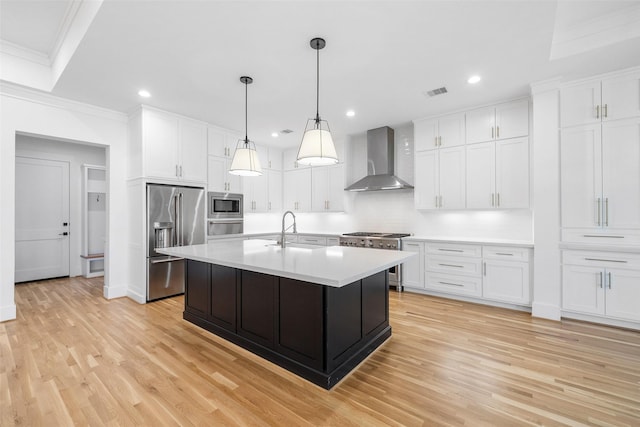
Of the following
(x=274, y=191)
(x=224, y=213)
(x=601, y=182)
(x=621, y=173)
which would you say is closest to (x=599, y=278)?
(x=601, y=182)

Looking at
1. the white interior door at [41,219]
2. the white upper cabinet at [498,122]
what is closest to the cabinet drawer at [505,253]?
the white upper cabinet at [498,122]

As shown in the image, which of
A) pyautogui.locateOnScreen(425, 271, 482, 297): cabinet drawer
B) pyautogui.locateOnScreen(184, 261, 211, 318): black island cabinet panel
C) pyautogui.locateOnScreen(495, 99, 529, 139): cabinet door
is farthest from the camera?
pyautogui.locateOnScreen(425, 271, 482, 297): cabinet drawer

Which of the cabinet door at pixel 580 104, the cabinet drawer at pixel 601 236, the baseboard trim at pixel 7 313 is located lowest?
the baseboard trim at pixel 7 313

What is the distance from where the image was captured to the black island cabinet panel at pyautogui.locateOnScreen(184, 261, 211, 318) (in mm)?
3166

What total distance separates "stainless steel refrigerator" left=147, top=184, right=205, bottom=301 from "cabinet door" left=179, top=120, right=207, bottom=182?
25 cm

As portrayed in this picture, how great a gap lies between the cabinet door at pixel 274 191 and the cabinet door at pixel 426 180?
10.4 ft

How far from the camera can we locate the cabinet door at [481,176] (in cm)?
411

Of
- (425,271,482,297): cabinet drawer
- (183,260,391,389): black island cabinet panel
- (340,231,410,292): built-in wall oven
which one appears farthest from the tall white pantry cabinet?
(183,260,391,389): black island cabinet panel

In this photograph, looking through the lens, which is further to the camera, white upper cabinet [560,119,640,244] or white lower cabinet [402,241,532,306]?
white lower cabinet [402,241,532,306]

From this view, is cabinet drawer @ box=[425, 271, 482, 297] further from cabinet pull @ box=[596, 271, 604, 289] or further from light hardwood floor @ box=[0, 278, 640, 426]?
cabinet pull @ box=[596, 271, 604, 289]

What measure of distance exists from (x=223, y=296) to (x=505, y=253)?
356cm

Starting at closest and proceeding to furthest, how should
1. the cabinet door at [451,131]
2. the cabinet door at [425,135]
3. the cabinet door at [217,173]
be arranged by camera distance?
1. the cabinet door at [451,131]
2. the cabinet door at [425,135]
3. the cabinet door at [217,173]

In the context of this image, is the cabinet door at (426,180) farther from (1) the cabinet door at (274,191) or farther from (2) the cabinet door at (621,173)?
(1) the cabinet door at (274,191)

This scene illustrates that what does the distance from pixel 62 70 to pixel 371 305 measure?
4.18 metres
